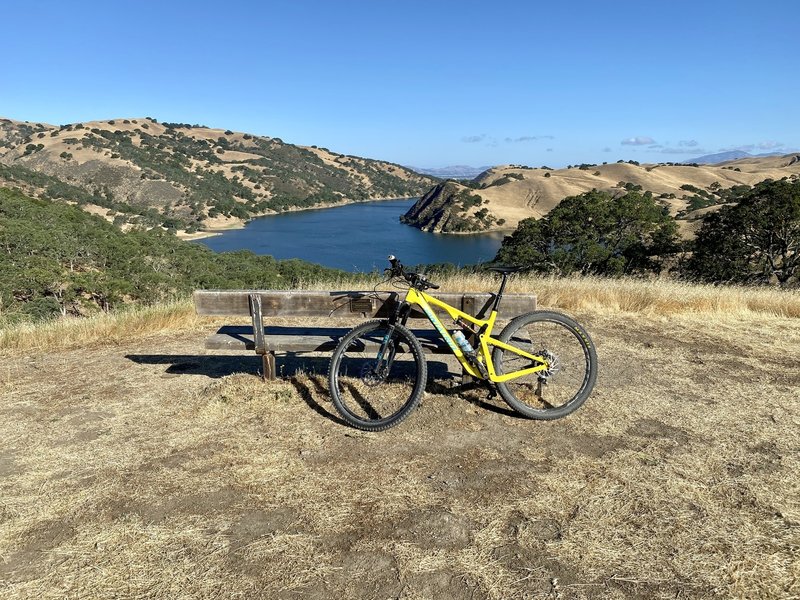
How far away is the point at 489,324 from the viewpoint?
14.3ft

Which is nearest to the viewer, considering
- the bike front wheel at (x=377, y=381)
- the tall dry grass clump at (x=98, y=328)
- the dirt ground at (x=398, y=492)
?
the dirt ground at (x=398, y=492)

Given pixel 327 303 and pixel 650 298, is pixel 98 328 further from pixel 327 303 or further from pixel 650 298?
pixel 650 298

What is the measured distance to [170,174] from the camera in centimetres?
11469

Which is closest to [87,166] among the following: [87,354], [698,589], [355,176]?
[355,176]

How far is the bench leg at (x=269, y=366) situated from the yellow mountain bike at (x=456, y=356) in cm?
83

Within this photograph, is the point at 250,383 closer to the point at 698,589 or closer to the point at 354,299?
the point at 354,299

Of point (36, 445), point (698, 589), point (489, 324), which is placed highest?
point (489, 324)

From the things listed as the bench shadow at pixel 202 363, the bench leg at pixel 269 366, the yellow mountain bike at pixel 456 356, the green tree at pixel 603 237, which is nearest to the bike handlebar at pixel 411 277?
the yellow mountain bike at pixel 456 356

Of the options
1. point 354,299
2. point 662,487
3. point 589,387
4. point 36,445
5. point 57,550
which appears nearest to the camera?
point 57,550

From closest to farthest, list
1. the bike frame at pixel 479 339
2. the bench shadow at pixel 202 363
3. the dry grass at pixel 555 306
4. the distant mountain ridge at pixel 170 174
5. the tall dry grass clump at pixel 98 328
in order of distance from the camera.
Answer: the bike frame at pixel 479 339 < the bench shadow at pixel 202 363 < the tall dry grass clump at pixel 98 328 < the dry grass at pixel 555 306 < the distant mountain ridge at pixel 170 174

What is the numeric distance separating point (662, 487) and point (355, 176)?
192m

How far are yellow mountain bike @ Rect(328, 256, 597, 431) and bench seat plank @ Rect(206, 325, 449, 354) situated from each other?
211 millimetres

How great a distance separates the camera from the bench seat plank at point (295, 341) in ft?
15.4

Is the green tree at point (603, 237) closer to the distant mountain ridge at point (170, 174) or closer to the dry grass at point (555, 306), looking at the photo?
the dry grass at point (555, 306)
